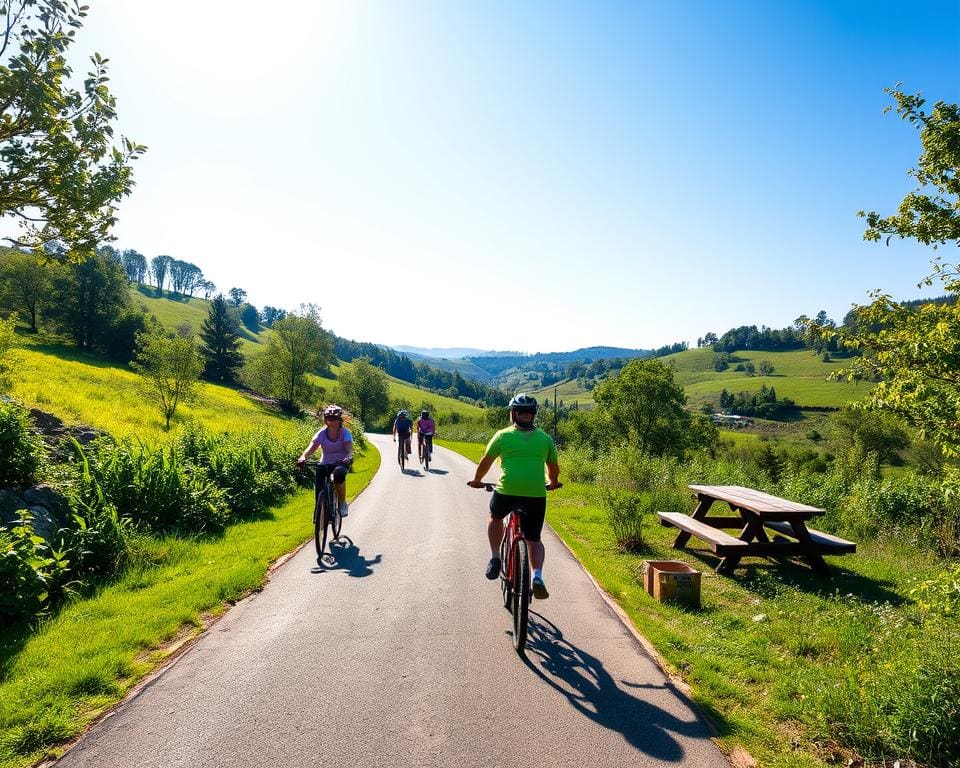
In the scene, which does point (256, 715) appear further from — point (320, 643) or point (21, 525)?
point (21, 525)

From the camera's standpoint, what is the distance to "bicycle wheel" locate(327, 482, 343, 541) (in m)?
8.40

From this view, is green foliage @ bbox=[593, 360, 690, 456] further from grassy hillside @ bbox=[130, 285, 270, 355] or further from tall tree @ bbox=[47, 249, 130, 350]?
grassy hillside @ bbox=[130, 285, 270, 355]

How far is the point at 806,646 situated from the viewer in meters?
5.15

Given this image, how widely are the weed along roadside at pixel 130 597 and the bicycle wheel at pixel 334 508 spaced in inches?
23.9

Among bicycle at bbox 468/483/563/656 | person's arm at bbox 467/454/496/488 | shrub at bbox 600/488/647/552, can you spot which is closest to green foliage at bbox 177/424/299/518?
person's arm at bbox 467/454/496/488

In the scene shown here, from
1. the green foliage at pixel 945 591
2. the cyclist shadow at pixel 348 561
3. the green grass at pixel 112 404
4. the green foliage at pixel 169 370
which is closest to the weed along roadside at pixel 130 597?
the cyclist shadow at pixel 348 561

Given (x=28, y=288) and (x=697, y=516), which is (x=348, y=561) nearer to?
(x=697, y=516)

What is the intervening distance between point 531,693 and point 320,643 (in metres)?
2.24

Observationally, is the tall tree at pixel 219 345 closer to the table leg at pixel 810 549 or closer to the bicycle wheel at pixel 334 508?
the bicycle wheel at pixel 334 508

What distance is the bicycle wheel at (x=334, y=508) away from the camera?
27.5 feet

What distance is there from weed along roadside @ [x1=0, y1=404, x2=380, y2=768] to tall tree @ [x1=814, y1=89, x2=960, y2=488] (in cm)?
878

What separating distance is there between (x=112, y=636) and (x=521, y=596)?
13.5 ft

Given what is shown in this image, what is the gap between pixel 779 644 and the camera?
5.28 metres

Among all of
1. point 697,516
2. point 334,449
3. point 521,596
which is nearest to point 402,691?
point 521,596
